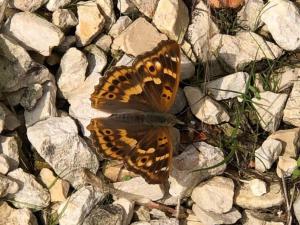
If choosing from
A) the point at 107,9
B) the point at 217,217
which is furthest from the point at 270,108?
the point at 107,9

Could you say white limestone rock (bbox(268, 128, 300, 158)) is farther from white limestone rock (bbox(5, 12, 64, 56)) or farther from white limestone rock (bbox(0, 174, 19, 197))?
white limestone rock (bbox(0, 174, 19, 197))

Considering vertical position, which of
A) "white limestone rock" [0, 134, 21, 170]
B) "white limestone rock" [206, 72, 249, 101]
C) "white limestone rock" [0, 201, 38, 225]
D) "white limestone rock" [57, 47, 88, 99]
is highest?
"white limestone rock" [57, 47, 88, 99]

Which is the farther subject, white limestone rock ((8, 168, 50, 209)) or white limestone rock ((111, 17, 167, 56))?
white limestone rock ((111, 17, 167, 56))

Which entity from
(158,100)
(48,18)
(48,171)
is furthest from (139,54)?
(48,171)

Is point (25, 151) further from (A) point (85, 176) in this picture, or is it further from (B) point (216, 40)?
(B) point (216, 40)

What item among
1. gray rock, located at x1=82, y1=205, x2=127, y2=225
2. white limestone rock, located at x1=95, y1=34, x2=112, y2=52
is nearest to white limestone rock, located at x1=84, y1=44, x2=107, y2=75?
white limestone rock, located at x1=95, y1=34, x2=112, y2=52

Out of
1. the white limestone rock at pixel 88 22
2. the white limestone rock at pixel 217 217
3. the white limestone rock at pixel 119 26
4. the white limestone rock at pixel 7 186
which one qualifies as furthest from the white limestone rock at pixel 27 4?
the white limestone rock at pixel 217 217
